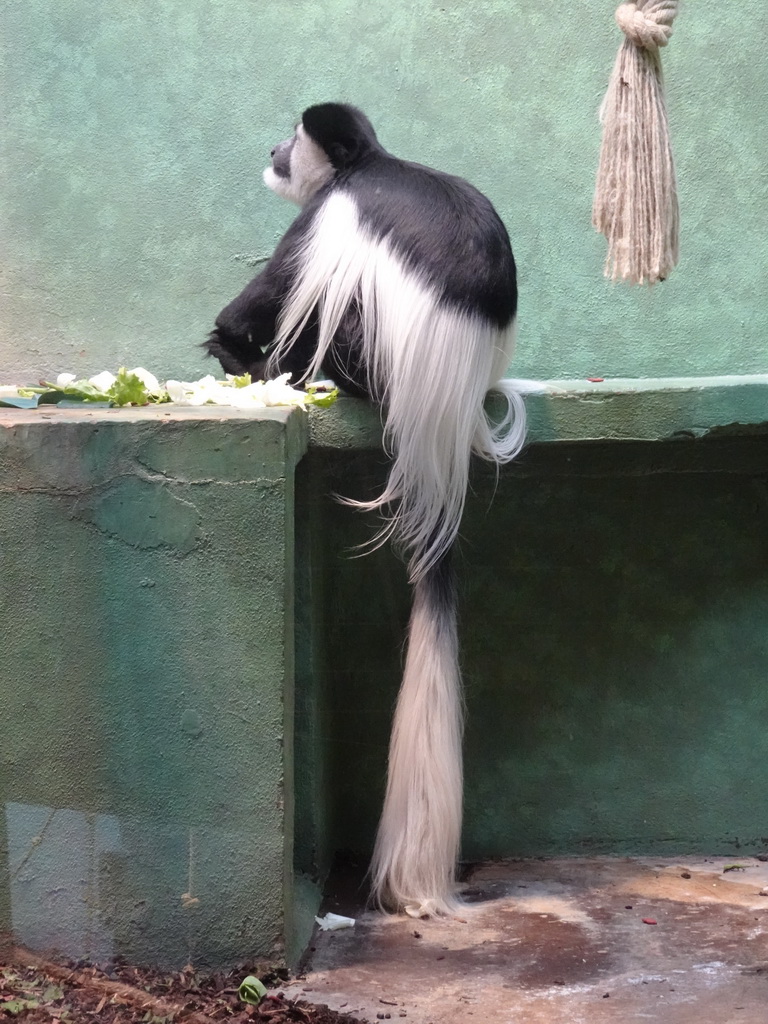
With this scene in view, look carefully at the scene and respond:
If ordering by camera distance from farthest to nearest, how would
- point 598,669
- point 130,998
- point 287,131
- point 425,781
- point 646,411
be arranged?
point 287,131 → point 598,669 → point 646,411 → point 425,781 → point 130,998

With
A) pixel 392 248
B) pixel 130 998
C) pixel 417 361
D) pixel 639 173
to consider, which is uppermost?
pixel 639 173

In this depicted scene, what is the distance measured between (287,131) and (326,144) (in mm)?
554

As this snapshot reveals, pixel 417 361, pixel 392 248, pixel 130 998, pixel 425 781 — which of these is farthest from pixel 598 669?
pixel 130 998

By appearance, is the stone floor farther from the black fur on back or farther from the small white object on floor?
the black fur on back

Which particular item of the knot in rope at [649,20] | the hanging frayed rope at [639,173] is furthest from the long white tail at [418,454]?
the knot in rope at [649,20]

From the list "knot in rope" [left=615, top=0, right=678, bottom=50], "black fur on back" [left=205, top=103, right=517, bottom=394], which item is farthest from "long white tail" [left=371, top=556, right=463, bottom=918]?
"knot in rope" [left=615, top=0, right=678, bottom=50]

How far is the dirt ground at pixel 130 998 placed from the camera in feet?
4.71

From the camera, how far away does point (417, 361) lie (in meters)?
1.88

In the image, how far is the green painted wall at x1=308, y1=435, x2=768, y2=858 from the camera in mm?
2260

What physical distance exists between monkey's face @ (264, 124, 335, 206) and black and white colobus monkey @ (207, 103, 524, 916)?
16cm

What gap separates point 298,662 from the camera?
200 centimetres

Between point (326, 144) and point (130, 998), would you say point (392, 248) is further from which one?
point (130, 998)

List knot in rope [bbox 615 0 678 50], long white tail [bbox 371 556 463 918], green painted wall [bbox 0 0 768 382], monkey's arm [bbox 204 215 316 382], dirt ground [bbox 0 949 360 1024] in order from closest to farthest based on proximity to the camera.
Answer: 1. dirt ground [bbox 0 949 360 1024]
2. knot in rope [bbox 615 0 678 50]
3. long white tail [bbox 371 556 463 918]
4. monkey's arm [bbox 204 215 316 382]
5. green painted wall [bbox 0 0 768 382]

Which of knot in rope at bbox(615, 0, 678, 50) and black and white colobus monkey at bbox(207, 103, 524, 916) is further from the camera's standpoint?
black and white colobus monkey at bbox(207, 103, 524, 916)
